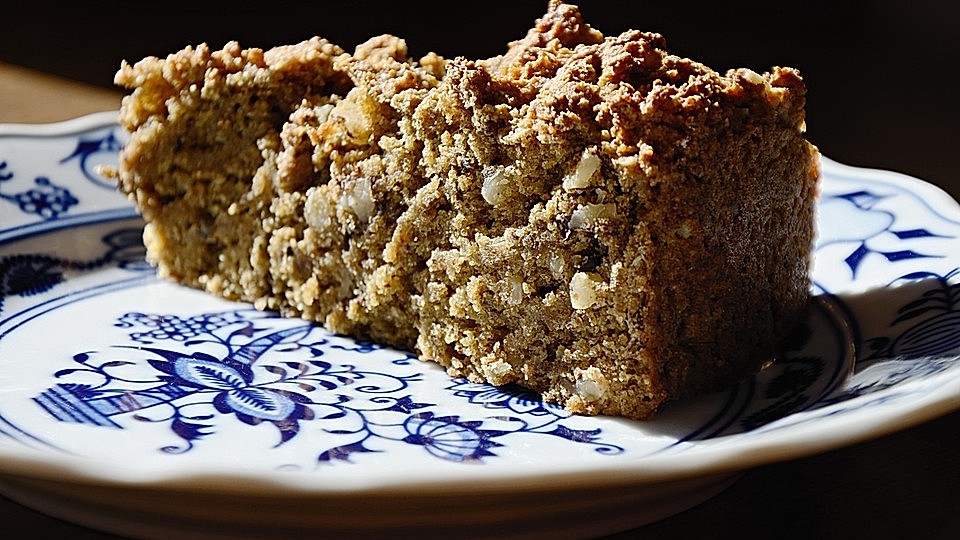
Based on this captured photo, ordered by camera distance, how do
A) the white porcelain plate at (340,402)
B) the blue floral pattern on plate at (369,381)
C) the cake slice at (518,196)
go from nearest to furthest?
the white porcelain plate at (340,402) < the blue floral pattern on plate at (369,381) < the cake slice at (518,196)

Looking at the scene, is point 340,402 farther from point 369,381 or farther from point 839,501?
point 839,501

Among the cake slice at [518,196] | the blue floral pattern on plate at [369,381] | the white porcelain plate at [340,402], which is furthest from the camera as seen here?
the cake slice at [518,196]

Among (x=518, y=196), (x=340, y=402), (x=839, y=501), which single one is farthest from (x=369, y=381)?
(x=839, y=501)

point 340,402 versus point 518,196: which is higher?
point 518,196

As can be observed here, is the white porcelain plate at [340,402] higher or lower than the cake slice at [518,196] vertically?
lower

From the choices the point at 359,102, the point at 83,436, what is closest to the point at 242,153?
the point at 359,102

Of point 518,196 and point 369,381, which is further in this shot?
point 369,381
